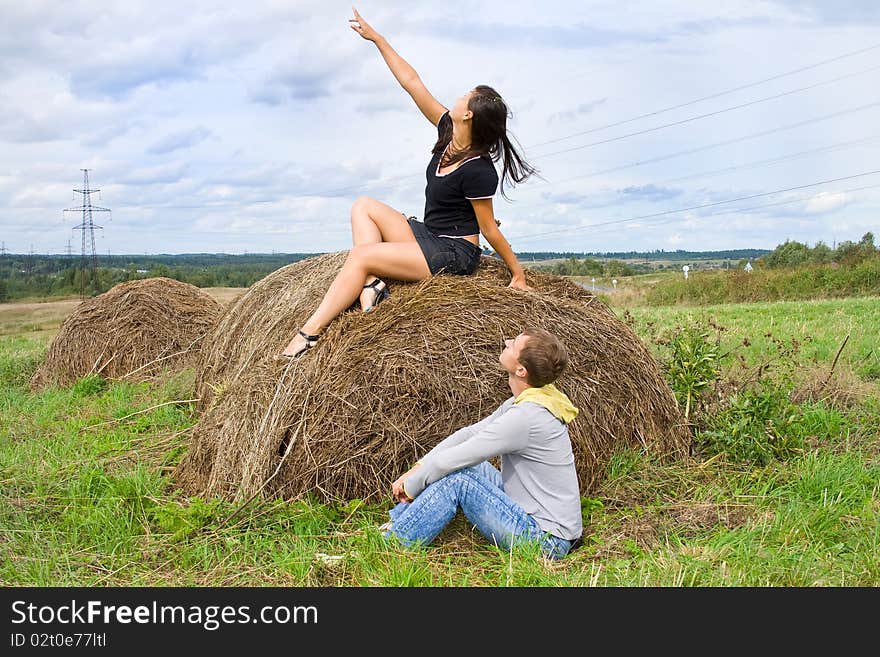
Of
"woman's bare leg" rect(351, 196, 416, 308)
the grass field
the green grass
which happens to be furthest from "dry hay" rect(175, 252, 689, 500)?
the green grass

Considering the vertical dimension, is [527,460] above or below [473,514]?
above

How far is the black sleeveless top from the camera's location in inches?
215

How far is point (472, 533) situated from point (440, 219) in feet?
7.76

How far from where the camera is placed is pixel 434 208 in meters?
5.77

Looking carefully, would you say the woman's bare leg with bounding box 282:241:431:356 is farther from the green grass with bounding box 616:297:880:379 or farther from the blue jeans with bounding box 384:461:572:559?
the green grass with bounding box 616:297:880:379

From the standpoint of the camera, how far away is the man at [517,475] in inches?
160

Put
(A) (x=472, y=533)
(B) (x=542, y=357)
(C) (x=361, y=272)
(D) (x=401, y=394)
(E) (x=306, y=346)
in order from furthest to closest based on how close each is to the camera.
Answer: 1. (C) (x=361, y=272)
2. (E) (x=306, y=346)
3. (D) (x=401, y=394)
4. (A) (x=472, y=533)
5. (B) (x=542, y=357)

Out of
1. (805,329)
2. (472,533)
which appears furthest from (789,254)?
(472,533)

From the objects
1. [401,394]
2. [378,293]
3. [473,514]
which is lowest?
[473,514]

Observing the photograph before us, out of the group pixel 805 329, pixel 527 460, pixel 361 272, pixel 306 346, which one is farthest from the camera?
pixel 805 329

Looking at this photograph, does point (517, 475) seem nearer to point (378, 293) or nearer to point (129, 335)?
point (378, 293)

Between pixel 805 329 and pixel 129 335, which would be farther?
pixel 805 329

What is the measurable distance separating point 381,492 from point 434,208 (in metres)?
2.11

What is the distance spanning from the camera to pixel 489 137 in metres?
5.46
